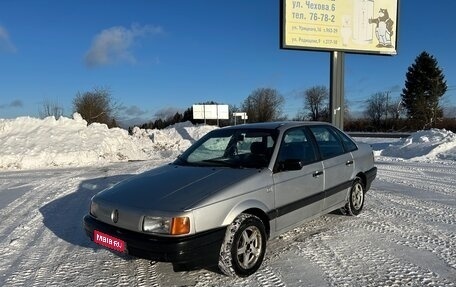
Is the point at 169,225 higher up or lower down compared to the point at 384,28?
lower down

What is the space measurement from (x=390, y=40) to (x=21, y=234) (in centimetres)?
1623

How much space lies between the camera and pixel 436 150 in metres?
15.1

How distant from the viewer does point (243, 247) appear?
4062mm

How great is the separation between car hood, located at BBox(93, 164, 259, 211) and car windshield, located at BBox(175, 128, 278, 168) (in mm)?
228

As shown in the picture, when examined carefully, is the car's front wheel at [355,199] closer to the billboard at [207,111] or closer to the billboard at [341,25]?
the billboard at [341,25]

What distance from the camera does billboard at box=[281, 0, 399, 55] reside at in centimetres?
1602

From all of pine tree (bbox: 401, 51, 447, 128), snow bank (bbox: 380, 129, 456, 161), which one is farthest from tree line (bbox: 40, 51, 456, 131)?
snow bank (bbox: 380, 129, 456, 161)

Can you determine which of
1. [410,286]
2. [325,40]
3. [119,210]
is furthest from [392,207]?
[325,40]

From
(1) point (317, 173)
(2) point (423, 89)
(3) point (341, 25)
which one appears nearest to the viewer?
(1) point (317, 173)

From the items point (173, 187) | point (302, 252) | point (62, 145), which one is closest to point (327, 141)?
point (302, 252)

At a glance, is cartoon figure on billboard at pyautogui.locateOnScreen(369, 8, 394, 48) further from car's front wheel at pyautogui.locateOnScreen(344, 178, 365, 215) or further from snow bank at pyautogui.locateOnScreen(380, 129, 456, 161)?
car's front wheel at pyautogui.locateOnScreen(344, 178, 365, 215)

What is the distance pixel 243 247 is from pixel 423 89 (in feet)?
191

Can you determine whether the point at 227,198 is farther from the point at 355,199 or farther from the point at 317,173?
the point at 355,199

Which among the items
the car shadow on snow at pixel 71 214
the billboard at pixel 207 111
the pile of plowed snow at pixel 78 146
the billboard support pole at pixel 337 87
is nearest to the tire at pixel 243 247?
the car shadow on snow at pixel 71 214
